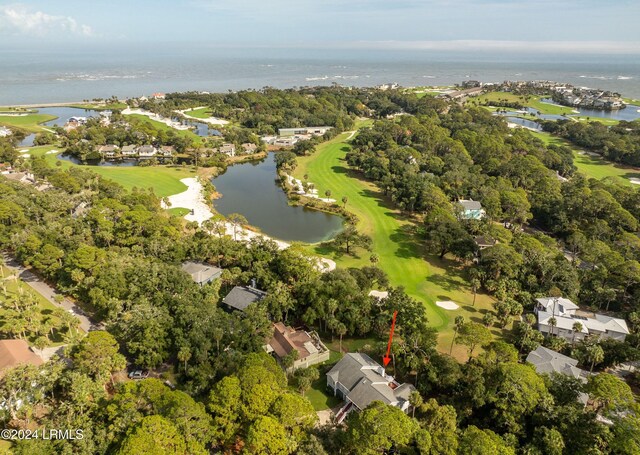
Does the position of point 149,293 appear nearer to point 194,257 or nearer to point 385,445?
point 194,257

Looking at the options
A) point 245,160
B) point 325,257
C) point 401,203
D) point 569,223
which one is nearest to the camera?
point 325,257

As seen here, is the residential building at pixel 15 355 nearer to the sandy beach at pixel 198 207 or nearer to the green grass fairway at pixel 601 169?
the sandy beach at pixel 198 207

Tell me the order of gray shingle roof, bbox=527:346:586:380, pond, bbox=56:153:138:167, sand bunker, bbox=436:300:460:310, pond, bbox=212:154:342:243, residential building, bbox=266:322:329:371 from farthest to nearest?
1. pond, bbox=56:153:138:167
2. pond, bbox=212:154:342:243
3. sand bunker, bbox=436:300:460:310
4. residential building, bbox=266:322:329:371
5. gray shingle roof, bbox=527:346:586:380

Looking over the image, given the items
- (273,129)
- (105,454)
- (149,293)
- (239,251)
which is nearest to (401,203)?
(239,251)

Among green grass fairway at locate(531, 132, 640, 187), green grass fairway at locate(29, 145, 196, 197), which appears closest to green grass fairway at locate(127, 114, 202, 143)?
green grass fairway at locate(29, 145, 196, 197)

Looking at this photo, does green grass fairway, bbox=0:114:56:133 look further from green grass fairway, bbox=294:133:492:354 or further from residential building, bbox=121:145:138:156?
green grass fairway, bbox=294:133:492:354

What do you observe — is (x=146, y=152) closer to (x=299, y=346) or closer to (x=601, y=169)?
(x=299, y=346)
